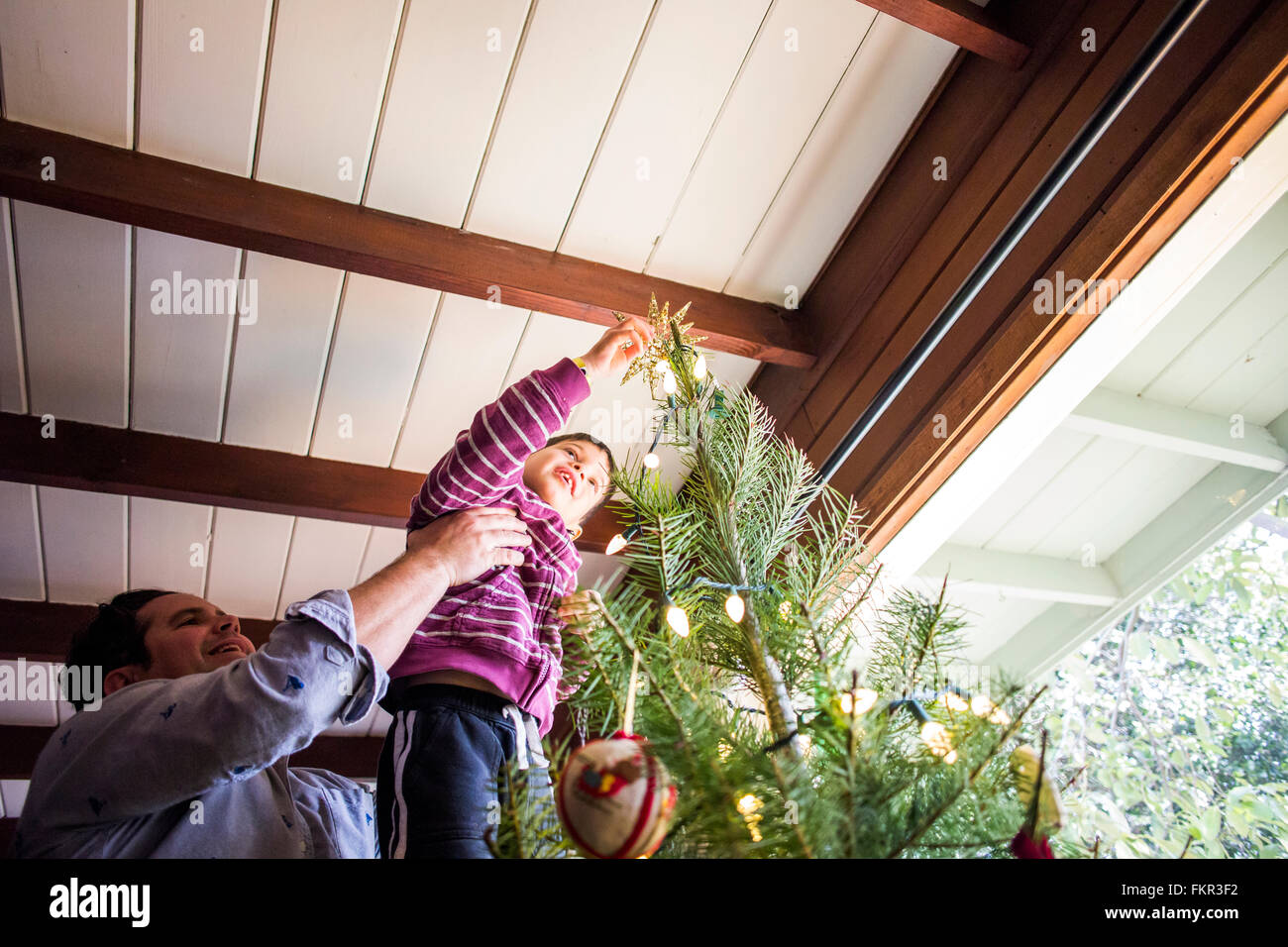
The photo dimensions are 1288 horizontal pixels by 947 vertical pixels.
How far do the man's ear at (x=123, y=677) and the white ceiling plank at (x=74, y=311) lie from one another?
3.32ft

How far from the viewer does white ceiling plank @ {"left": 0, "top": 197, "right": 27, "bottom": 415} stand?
170 centimetres

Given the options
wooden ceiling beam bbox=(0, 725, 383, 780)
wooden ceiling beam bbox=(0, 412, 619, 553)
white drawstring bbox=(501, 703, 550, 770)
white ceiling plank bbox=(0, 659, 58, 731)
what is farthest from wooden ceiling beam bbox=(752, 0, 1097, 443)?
white ceiling plank bbox=(0, 659, 58, 731)

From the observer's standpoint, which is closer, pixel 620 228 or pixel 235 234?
pixel 235 234

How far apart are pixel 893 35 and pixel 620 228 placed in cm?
65

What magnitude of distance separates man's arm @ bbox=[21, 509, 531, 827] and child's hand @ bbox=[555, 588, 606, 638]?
0.75ft

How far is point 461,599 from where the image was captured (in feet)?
4.16

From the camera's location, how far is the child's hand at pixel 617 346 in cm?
147

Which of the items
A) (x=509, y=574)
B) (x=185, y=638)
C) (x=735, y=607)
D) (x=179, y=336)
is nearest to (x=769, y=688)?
(x=735, y=607)

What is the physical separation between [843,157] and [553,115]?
0.61m

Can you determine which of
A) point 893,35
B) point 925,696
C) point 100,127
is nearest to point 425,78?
point 100,127

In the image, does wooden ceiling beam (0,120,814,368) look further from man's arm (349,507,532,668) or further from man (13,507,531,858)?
man (13,507,531,858)

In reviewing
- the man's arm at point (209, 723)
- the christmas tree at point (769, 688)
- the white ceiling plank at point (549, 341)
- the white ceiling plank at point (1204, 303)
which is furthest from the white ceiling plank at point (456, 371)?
the white ceiling plank at point (1204, 303)
